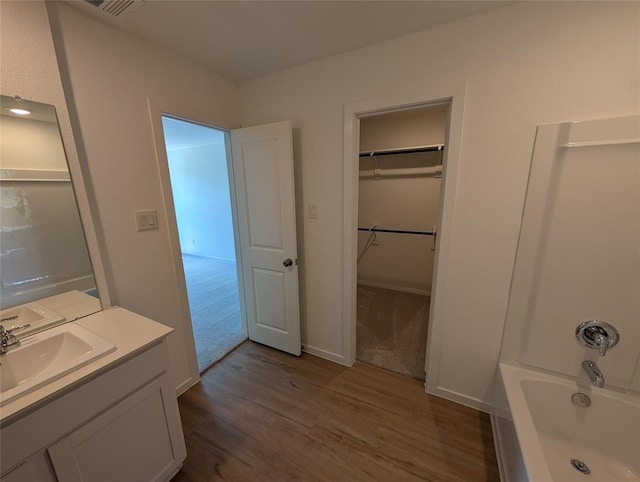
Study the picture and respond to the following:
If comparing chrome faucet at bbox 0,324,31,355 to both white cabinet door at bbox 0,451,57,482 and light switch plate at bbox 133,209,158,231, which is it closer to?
white cabinet door at bbox 0,451,57,482

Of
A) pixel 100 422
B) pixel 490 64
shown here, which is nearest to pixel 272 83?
pixel 490 64

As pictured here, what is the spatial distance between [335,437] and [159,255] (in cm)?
163

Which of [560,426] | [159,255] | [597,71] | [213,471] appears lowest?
[213,471]

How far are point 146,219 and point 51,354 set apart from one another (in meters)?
0.81

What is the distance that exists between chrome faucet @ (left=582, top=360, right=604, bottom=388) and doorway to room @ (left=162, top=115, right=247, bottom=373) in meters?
2.76

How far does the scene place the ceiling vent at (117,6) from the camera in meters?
1.16

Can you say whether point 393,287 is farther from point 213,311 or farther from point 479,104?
point 479,104

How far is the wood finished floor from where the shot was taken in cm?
137

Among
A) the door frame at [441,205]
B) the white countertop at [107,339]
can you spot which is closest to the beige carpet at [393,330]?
the door frame at [441,205]

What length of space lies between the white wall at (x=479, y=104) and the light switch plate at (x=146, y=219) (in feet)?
3.40

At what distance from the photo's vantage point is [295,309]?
214 centimetres

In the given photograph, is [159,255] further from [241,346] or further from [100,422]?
[241,346]

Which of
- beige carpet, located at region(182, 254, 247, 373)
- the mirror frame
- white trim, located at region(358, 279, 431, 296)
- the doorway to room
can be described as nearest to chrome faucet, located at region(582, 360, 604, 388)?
white trim, located at region(358, 279, 431, 296)

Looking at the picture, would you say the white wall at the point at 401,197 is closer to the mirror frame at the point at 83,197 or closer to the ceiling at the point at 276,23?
the ceiling at the point at 276,23
